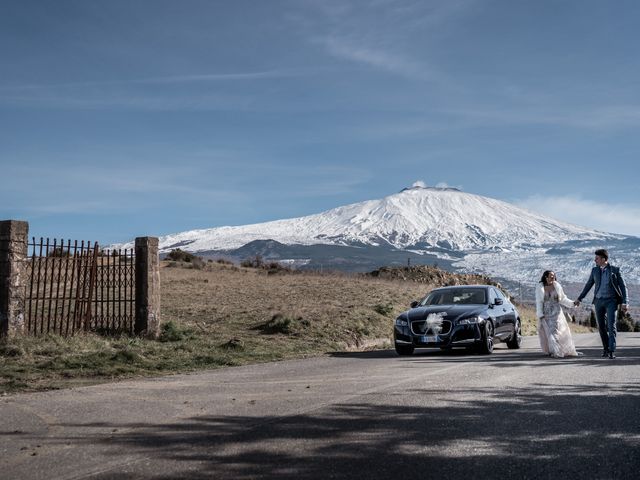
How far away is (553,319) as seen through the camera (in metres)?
14.9

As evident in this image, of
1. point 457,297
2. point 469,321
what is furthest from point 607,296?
point 457,297

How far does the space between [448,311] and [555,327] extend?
2.14 m

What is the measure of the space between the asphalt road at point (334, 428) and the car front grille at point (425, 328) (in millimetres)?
4242

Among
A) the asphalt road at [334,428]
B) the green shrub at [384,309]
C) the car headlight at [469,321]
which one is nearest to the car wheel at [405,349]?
the car headlight at [469,321]

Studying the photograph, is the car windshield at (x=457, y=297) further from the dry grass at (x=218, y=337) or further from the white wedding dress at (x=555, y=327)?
the dry grass at (x=218, y=337)

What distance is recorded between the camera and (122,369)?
12.5m

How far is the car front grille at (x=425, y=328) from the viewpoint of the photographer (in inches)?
601

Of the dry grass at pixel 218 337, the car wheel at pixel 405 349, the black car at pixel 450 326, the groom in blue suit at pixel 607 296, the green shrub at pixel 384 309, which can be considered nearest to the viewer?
the dry grass at pixel 218 337

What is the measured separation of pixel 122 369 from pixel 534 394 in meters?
6.94

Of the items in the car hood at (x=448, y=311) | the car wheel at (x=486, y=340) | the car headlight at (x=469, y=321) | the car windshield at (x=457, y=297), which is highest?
the car windshield at (x=457, y=297)

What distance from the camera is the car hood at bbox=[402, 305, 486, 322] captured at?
15.4 meters

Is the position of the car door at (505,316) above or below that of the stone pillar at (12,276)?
below

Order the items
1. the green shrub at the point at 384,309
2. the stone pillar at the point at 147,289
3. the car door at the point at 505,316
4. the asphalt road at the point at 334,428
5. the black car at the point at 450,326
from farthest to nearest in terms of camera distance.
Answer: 1. the green shrub at the point at 384,309
2. the stone pillar at the point at 147,289
3. the car door at the point at 505,316
4. the black car at the point at 450,326
5. the asphalt road at the point at 334,428

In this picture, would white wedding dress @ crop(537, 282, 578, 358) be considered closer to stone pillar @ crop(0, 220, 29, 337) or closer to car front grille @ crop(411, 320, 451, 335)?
car front grille @ crop(411, 320, 451, 335)
